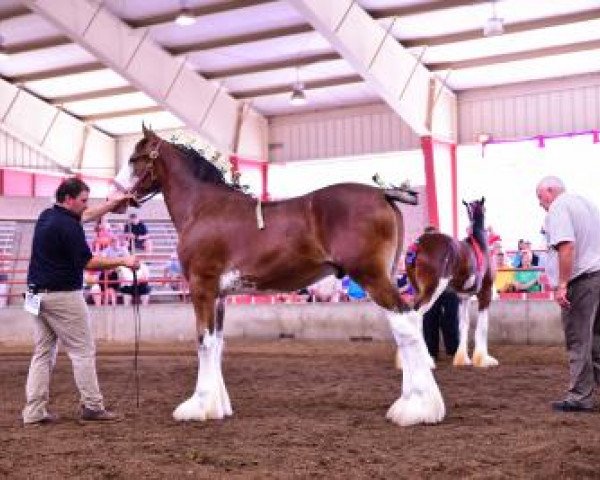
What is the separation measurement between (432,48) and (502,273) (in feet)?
27.2

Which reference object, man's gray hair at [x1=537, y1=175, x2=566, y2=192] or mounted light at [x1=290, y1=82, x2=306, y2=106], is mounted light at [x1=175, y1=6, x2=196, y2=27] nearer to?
mounted light at [x1=290, y1=82, x2=306, y2=106]

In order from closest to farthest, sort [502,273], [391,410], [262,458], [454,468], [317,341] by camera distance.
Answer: [454,468]
[262,458]
[391,410]
[317,341]
[502,273]

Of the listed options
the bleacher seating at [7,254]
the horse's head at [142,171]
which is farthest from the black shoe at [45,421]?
the bleacher seating at [7,254]

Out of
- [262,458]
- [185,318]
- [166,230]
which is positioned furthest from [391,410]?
[166,230]

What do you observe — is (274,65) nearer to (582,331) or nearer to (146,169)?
(146,169)

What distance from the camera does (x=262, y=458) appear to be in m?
5.45

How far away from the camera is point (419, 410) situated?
21.7 ft

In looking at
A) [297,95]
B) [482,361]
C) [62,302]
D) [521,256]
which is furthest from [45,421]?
[297,95]

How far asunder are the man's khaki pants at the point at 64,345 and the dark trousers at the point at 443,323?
5937mm

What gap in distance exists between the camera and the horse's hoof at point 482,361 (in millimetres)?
11305

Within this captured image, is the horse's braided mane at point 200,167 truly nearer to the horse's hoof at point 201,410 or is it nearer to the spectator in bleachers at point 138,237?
the horse's hoof at point 201,410

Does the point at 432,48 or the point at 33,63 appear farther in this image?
the point at 33,63

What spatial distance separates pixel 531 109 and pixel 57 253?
20.7 meters

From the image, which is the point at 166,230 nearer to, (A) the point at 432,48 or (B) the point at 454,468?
(A) the point at 432,48
